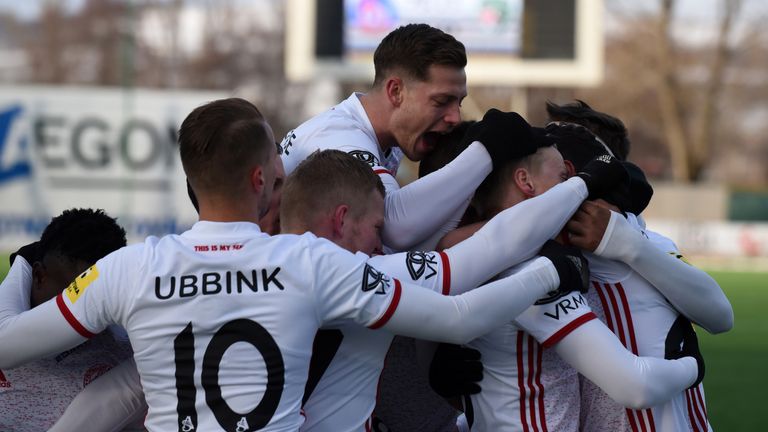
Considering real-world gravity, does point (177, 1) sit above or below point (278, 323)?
above

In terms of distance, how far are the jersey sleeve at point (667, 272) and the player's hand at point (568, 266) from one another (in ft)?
0.28

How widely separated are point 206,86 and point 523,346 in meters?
40.2

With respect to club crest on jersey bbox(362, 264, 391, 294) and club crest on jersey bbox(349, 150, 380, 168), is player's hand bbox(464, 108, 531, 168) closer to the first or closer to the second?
club crest on jersey bbox(349, 150, 380, 168)

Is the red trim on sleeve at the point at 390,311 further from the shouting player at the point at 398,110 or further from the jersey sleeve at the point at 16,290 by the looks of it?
the jersey sleeve at the point at 16,290

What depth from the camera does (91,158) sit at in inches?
842

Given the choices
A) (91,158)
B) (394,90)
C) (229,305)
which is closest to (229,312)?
(229,305)

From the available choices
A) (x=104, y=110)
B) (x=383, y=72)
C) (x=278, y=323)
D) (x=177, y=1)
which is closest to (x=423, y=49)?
(x=383, y=72)

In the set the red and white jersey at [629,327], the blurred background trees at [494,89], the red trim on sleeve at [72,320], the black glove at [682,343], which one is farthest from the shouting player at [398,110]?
the blurred background trees at [494,89]

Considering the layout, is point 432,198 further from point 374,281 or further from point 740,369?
point 740,369

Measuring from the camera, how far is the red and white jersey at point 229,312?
2787mm

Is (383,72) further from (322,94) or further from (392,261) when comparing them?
(322,94)

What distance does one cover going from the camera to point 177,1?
40750 mm

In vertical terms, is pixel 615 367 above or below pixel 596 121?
below

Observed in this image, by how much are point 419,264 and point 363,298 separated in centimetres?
35
